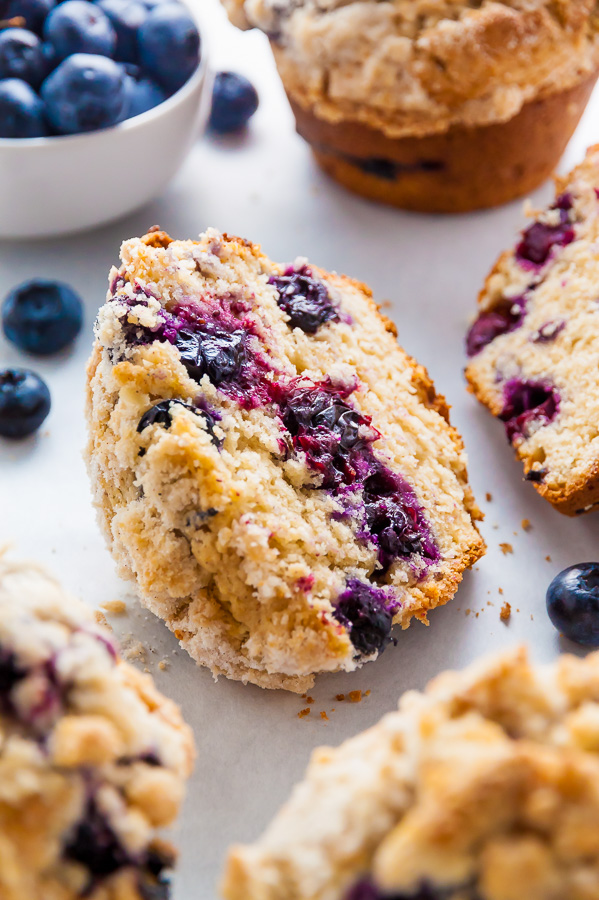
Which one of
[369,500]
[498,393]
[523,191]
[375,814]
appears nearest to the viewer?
[375,814]

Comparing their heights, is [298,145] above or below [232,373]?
below

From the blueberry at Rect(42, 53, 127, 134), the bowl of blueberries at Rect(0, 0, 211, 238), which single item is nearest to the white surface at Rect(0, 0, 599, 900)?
the bowl of blueberries at Rect(0, 0, 211, 238)

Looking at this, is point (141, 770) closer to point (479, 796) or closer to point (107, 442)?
point (479, 796)

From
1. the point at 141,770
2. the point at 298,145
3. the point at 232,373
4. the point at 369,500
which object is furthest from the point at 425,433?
the point at 298,145

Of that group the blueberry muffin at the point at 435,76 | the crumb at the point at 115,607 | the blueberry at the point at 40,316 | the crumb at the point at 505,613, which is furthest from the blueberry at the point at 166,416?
the blueberry muffin at the point at 435,76

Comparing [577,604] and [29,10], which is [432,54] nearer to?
[29,10]

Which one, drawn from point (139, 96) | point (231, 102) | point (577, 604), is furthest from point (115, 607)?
point (231, 102)

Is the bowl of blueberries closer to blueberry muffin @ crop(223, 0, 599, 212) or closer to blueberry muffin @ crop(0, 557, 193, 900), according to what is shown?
blueberry muffin @ crop(223, 0, 599, 212)
